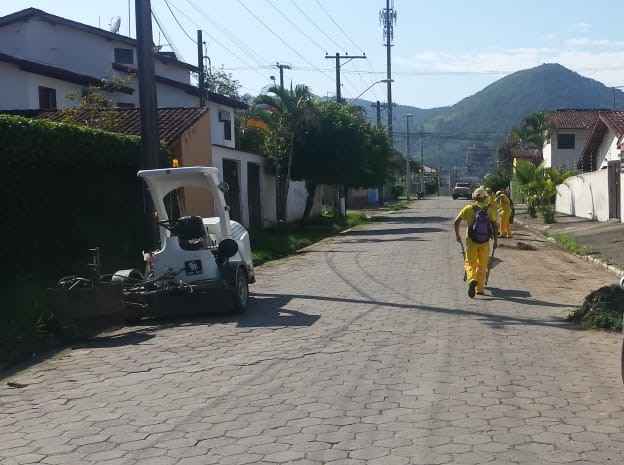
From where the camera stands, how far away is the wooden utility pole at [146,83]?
13727mm

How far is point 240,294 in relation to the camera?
439 inches

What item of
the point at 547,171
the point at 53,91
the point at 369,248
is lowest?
the point at 369,248

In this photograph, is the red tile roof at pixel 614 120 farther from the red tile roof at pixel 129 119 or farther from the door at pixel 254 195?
the red tile roof at pixel 129 119

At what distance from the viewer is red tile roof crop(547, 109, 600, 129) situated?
61000mm

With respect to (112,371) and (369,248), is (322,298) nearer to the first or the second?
(112,371)

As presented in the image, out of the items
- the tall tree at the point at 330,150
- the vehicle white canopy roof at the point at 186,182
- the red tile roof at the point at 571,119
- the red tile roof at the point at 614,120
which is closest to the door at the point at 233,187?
the tall tree at the point at 330,150

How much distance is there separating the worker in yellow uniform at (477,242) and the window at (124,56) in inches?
1120

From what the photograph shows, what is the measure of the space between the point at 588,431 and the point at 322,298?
726 cm

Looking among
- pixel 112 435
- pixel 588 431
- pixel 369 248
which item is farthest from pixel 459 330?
pixel 369 248

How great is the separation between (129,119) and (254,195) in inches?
405

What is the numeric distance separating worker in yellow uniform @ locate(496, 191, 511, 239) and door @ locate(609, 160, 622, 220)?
191 inches

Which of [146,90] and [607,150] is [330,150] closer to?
[607,150]

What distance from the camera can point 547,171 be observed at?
36.5 meters

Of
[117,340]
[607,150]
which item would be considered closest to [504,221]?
[117,340]
